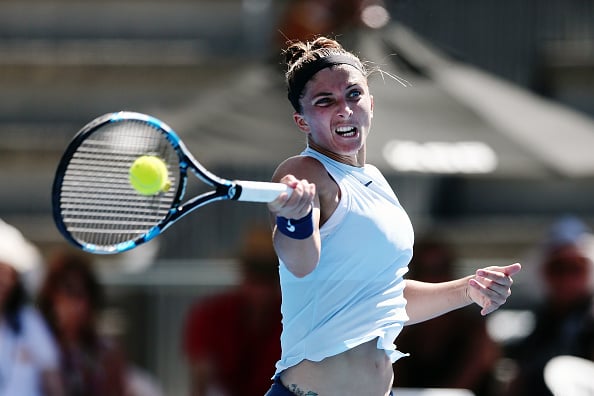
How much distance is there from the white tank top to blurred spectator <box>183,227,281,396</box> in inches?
124

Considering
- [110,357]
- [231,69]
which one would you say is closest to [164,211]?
[110,357]

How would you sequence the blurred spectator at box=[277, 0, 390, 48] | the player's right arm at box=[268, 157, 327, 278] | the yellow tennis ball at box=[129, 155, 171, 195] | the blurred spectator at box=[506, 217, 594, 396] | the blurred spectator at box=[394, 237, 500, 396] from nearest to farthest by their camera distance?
1. the player's right arm at box=[268, 157, 327, 278]
2. the yellow tennis ball at box=[129, 155, 171, 195]
3. the blurred spectator at box=[506, 217, 594, 396]
4. the blurred spectator at box=[394, 237, 500, 396]
5. the blurred spectator at box=[277, 0, 390, 48]

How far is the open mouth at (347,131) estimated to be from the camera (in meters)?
3.61

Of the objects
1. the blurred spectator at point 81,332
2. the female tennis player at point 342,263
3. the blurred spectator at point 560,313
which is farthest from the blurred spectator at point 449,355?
the female tennis player at point 342,263

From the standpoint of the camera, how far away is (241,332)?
22.7 feet

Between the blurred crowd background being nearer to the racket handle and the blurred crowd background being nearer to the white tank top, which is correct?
the white tank top

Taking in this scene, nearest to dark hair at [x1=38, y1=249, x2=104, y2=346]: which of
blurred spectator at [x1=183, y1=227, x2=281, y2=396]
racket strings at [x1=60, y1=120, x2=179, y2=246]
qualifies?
blurred spectator at [x1=183, y1=227, x2=281, y2=396]

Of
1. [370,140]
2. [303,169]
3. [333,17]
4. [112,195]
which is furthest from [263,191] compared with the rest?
[333,17]

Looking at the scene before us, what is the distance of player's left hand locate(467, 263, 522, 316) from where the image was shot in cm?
361

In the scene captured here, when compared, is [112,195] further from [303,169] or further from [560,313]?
[560,313]

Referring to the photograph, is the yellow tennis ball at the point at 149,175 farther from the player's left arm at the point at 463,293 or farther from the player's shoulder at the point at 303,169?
the player's left arm at the point at 463,293

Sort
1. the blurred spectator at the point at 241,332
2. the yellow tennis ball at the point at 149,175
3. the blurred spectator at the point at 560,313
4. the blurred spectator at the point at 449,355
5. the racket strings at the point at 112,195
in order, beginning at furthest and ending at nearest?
the blurred spectator at the point at 241,332 < the blurred spectator at the point at 449,355 < the blurred spectator at the point at 560,313 < the racket strings at the point at 112,195 < the yellow tennis ball at the point at 149,175

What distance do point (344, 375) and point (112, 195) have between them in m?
1.07

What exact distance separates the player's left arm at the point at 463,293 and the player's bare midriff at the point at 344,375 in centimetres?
30
